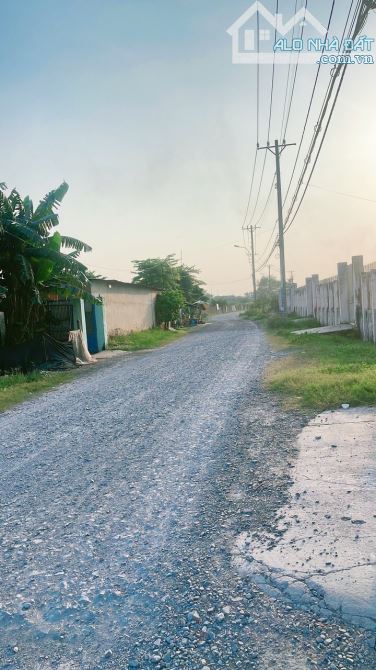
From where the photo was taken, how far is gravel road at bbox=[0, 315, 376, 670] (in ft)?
7.69

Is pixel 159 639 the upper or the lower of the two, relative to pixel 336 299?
lower

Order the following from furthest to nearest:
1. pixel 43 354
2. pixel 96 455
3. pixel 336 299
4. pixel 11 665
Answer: pixel 336 299 < pixel 43 354 < pixel 96 455 < pixel 11 665

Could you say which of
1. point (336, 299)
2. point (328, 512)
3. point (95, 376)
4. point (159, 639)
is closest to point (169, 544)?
point (159, 639)

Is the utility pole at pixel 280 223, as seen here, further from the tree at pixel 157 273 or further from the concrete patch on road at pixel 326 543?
the concrete patch on road at pixel 326 543

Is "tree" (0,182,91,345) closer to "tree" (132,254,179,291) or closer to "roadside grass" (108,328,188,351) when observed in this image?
"roadside grass" (108,328,188,351)

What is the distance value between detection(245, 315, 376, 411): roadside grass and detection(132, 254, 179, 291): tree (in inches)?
939

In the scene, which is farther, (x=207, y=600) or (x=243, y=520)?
(x=243, y=520)

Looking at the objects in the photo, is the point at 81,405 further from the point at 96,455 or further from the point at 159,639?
the point at 159,639

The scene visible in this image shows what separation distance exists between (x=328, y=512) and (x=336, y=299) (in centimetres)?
1553

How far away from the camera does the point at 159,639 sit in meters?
2.41

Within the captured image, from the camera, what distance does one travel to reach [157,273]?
37.3m

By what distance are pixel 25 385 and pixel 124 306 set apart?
14.8 m

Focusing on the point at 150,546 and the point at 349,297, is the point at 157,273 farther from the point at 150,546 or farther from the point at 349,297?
the point at 150,546

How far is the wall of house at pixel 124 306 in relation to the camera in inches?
880
